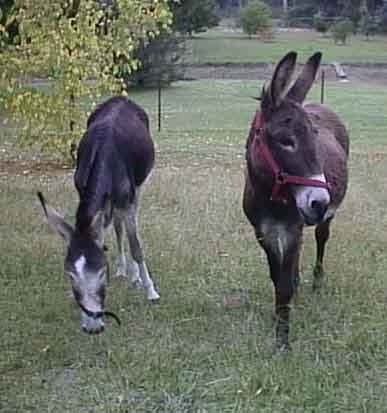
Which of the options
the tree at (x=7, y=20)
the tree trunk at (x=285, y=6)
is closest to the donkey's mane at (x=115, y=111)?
the tree at (x=7, y=20)

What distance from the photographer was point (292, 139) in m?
4.67

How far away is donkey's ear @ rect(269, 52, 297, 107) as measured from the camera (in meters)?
4.73

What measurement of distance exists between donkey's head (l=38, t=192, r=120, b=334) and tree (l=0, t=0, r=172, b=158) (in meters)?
6.29

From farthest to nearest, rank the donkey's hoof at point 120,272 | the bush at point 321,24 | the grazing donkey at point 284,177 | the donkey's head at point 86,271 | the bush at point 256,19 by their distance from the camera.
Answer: the bush at point 321,24 → the bush at point 256,19 → the donkey's hoof at point 120,272 → the donkey's head at point 86,271 → the grazing donkey at point 284,177

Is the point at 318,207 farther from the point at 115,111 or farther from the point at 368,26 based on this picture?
the point at 368,26

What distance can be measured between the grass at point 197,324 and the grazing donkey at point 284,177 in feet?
1.49

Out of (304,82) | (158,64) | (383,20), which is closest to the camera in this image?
(304,82)

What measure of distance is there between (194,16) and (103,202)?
118 feet

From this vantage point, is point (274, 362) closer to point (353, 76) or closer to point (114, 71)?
point (114, 71)

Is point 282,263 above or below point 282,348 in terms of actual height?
above

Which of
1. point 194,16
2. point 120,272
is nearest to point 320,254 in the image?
point 120,272

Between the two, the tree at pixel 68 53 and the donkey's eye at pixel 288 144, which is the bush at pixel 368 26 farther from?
the donkey's eye at pixel 288 144

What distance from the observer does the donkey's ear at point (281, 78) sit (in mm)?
4727

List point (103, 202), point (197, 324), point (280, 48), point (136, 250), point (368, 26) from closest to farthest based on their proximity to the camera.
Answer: point (103, 202)
point (197, 324)
point (136, 250)
point (280, 48)
point (368, 26)
